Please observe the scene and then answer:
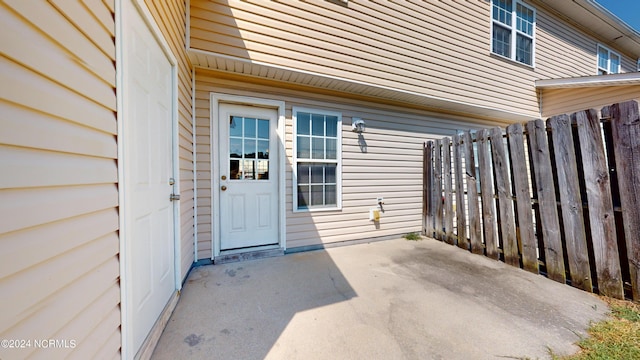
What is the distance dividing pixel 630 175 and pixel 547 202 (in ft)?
2.11

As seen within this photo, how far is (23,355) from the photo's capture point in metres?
0.68

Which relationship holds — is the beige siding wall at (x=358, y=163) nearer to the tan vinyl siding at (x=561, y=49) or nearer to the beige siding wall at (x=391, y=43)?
the beige siding wall at (x=391, y=43)

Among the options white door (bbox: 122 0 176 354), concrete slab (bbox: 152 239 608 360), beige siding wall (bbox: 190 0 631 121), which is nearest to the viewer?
white door (bbox: 122 0 176 354)

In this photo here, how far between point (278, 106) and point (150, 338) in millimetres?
2817

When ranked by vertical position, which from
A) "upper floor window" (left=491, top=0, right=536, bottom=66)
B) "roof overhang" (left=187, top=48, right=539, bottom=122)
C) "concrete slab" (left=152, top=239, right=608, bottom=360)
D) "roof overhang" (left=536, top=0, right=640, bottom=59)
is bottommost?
"concrete slab" (left=152, top=239, right=608, bottom=360)

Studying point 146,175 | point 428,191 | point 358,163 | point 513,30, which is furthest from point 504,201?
point 513,30

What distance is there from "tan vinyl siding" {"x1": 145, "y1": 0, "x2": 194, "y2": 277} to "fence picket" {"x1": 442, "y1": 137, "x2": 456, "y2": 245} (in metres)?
3.91

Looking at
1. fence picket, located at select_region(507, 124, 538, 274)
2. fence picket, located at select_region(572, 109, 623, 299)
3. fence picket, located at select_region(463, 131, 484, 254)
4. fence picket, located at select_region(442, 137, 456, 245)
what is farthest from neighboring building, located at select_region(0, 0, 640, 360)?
fence picket, located at select_region(572, 109, 623, 299)

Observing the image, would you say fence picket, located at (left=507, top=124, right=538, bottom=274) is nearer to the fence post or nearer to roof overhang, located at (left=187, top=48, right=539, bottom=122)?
the fence post

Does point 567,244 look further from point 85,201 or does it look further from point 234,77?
point 234,77

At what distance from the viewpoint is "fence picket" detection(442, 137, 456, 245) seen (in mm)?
3818

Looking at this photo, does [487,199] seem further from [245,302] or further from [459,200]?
[245,302]

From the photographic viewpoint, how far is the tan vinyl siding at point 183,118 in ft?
6.77

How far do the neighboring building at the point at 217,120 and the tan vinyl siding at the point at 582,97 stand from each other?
0.12 ft
